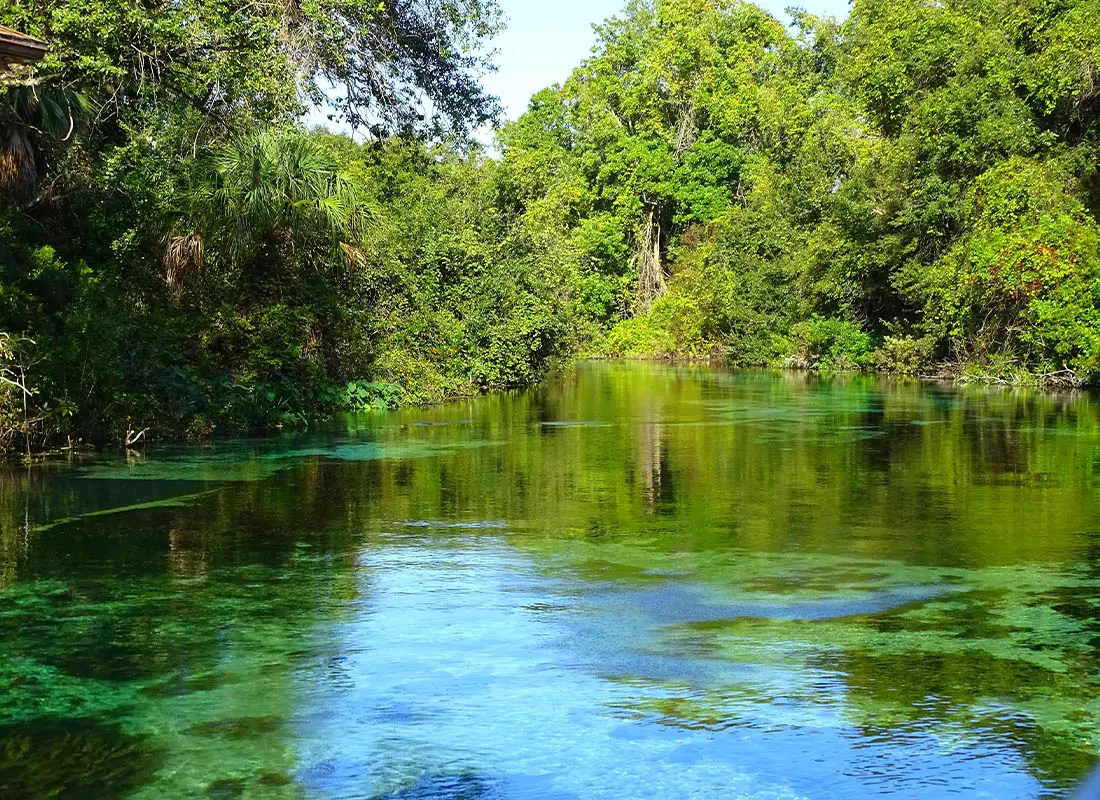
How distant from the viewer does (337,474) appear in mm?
12969

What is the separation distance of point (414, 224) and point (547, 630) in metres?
20.8

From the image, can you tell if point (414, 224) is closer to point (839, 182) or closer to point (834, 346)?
point (834, 346)

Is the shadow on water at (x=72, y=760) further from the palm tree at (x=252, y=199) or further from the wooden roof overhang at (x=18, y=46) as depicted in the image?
the palm tree at (x=252, y=199)

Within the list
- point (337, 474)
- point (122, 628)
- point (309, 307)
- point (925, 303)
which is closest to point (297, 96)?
point (309, 307)

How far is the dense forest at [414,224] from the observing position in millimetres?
15070

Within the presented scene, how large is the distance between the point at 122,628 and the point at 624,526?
4.46 m

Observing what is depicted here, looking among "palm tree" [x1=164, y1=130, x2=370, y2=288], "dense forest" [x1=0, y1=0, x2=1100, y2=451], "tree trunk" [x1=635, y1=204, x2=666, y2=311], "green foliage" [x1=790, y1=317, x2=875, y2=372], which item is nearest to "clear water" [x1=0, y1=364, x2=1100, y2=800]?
"dense forest" [x1=0, y1=0, x2=1100, y2=451]

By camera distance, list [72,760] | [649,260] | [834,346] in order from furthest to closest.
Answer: [649,260] → [834,346] → [72,760]

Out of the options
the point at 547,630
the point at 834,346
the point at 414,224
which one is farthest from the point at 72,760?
the point at 834,346

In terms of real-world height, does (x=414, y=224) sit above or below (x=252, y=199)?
above

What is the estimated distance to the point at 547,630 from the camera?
6559 mm

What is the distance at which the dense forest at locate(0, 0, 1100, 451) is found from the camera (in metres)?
15.1

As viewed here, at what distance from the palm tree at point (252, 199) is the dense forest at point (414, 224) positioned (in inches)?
1.9

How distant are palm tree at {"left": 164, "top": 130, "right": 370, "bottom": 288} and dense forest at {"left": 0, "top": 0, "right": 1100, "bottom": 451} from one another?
5cm
